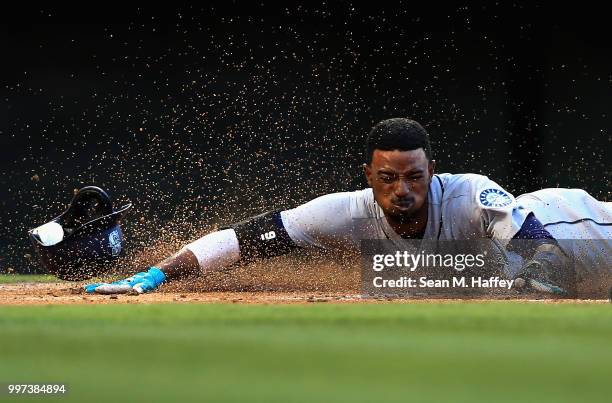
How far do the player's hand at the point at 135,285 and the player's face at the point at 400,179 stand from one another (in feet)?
3.49

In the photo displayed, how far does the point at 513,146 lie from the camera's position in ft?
22.5

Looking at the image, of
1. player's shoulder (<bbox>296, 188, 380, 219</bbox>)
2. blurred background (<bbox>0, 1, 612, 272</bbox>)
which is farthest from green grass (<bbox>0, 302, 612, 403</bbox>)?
blurred background (<bbox>0, 1, 612, 272</bbox>)

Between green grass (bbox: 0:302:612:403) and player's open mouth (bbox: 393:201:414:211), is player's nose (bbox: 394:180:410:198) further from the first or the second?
green grass (bbox: 0:302:612:403)

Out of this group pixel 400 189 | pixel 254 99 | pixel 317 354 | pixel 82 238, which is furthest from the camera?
pixel 254 99

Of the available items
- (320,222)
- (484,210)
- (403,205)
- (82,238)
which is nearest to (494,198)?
(484,210)

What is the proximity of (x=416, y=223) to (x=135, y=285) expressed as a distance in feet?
4.16

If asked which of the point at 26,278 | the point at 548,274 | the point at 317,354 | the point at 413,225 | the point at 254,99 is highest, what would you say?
the point at 254,99

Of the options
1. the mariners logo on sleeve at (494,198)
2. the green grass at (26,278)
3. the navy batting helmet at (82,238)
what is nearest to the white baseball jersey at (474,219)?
the mariners logo on sleeve at (494,198)

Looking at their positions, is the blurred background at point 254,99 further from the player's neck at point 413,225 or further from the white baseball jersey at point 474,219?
the player's neck at point 413,225

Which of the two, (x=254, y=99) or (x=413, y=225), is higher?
(x=254, y=99)

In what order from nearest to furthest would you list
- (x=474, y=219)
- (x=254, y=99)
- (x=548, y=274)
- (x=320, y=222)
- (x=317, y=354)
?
(x=317, y=354), (x=548, y=274), (x=474, y=219), (x=320, y=222), (x=254, y=99)

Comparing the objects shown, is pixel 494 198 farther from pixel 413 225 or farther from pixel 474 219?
pixel 413 225

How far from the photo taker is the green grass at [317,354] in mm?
1903

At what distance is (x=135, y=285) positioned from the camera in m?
4.87
